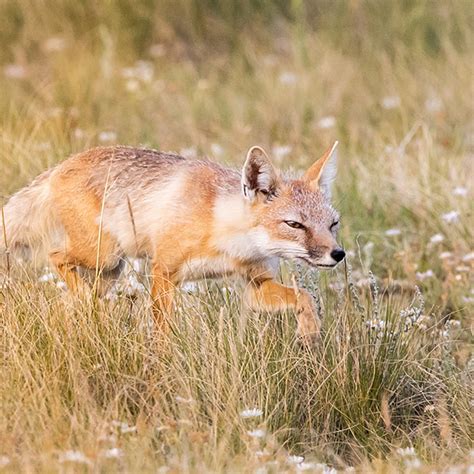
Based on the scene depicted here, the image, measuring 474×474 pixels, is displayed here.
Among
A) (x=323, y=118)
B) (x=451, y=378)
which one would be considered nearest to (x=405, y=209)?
(x=323, y=118)

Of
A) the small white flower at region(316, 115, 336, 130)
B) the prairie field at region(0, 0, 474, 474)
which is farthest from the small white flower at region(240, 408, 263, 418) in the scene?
the small white flower at region(316, 115, 336, 130)

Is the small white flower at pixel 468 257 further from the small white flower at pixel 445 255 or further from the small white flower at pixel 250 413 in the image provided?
the small white flower at pixel 250 413

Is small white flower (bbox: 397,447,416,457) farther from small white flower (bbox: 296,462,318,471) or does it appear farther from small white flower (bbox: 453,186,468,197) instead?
small white flower (bbox: 453,186,468,197)

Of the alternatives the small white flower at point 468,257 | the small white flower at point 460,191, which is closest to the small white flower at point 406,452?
the small white flower at point 468,257

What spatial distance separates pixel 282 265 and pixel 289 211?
1483mm

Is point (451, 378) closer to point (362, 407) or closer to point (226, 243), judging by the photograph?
point (362, 407)

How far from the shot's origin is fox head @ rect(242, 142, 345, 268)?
5934 millimetres

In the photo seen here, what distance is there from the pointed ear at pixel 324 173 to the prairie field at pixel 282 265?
19.1 inches

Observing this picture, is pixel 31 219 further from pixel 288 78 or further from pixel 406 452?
pixel 288 78

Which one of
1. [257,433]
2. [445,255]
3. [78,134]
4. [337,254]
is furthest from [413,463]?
[78,134]

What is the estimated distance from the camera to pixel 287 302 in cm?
609

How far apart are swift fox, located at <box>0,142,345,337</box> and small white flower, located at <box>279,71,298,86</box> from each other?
198 inches

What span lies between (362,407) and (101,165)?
2.14 m

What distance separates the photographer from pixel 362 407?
569 cm
